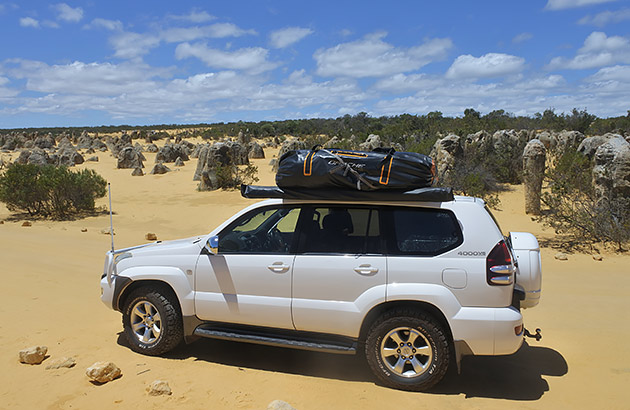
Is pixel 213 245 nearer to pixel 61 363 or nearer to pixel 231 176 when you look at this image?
pixel 61 363

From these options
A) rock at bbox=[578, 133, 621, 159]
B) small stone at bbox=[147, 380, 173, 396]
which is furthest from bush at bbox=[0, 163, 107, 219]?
rock at bbox=[578, 133, 621, 159]

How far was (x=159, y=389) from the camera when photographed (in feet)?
14.3

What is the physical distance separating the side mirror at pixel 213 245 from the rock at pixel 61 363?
174 cm

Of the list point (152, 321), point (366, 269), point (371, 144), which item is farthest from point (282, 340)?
point (371, 144)

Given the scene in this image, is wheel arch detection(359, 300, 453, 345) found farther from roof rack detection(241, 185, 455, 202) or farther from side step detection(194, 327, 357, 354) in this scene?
roof rack detection(241, 185, 455, 202)

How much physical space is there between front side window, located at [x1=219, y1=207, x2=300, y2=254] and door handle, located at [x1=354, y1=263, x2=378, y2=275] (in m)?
0.77

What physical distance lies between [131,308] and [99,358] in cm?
58

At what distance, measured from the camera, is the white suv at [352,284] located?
14.1 ft

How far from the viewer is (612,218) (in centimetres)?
1208

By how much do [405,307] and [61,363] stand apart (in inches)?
134

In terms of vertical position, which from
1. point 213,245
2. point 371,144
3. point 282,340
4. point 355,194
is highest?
point 371,144

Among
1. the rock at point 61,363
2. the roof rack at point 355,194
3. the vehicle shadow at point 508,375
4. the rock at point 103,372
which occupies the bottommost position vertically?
the vehicle shadow at point 508,375

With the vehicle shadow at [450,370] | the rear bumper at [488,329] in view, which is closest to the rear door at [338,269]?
the vehicle shadow at [450,370]

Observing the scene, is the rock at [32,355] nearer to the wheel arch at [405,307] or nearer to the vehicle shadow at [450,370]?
the vehicle shadow at [450,370]
